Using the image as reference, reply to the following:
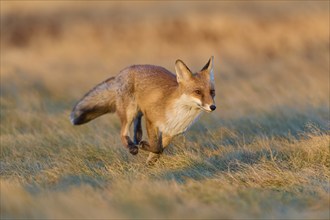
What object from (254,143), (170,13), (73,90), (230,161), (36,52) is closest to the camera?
(230,161)

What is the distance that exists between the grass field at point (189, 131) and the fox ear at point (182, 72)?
1.09m

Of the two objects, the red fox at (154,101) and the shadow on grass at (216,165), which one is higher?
the red fox at (154,101)

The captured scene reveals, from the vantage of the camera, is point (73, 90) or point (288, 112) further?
point (73, 90)

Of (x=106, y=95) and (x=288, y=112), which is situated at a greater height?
(x=106, y=95)

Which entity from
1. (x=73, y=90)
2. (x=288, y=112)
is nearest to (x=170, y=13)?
(x=73, y=90)

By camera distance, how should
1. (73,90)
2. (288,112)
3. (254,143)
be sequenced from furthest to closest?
(73,90) < (288,112) < (254,143)

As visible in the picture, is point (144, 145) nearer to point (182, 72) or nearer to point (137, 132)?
point (137, 132)

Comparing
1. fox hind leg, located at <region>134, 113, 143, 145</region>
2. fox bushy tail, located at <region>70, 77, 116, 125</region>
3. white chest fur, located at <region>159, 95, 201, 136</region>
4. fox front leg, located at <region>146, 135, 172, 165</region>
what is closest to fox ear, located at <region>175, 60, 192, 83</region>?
white chest fur, located at <region>159, 95, 201, 136</region>

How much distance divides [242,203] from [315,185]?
127cm

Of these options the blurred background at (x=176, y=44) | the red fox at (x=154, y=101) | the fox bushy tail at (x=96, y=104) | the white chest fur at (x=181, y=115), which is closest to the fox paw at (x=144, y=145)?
the red fox at (x=154, y=101)

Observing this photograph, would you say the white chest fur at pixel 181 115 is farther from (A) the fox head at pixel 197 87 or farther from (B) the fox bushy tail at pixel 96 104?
(B) the fox bushy tail at pixel 96 104

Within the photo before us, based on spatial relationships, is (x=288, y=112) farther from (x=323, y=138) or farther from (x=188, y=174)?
(x=188, y=174)

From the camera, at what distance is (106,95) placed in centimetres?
1078

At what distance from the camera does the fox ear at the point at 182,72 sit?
9.40 metres
